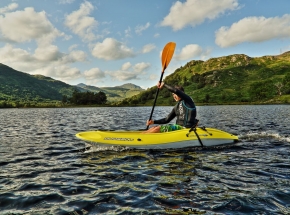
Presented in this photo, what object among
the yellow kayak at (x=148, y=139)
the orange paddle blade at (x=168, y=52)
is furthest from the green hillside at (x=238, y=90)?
the yellow kayak at (x=148, y=139)

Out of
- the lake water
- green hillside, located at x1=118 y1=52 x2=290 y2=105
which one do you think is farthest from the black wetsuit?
green hillside, located at x1=118 y1=52 x2=290 y2=105

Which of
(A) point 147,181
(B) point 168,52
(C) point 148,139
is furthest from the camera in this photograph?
(B) point 168,52

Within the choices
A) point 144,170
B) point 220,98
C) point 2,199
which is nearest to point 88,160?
point 144,170

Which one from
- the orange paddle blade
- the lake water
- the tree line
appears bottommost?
the lake water

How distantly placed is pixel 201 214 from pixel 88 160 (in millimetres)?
6657

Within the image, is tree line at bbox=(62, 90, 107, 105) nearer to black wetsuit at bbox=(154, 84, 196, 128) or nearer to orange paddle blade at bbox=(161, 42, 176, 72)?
Answer: orange paddle blade at bbox=(161, 42, 176, 72)

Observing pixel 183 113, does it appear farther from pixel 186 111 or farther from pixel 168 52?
pixel 168 52

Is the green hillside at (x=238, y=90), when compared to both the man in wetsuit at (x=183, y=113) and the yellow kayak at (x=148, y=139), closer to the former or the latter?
the man in wetsuit at (x=183, y=113)

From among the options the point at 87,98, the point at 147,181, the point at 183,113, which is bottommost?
the point at 147,181

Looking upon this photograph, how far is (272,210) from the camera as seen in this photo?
18.4ft

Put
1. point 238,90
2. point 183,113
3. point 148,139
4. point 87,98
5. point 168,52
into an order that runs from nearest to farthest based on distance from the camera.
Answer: point 148,139 < point 183,113 < point 168,52 < point 87,98 < point 238,90

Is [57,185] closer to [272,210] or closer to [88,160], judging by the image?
[88,160]

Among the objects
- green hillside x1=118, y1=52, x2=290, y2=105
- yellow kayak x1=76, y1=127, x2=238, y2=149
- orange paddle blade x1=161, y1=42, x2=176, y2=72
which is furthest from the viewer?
green hillside x1=118, y1=52, x2=290, y2=105

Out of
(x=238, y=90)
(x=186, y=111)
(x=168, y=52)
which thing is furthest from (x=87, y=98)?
(x=186, y=111)
